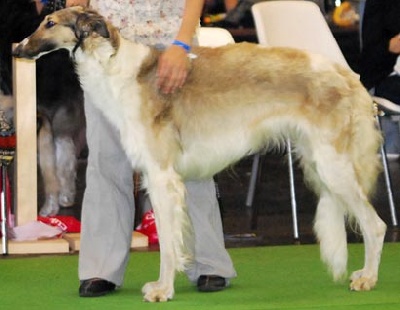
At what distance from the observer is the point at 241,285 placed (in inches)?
212

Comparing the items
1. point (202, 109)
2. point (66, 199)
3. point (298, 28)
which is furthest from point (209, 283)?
point (66, 199)

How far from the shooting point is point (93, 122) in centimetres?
507

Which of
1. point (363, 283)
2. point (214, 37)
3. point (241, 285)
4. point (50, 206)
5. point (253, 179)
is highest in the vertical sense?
point (214, 37)

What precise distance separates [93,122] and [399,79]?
317cm

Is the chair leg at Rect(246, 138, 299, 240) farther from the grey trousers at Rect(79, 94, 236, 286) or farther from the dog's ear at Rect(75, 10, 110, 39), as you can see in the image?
the dog's ear at Rect(75, 10, 110, 39)

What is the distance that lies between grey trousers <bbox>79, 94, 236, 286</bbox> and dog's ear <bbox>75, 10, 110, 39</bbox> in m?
0.30

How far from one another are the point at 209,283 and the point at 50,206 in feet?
9.30

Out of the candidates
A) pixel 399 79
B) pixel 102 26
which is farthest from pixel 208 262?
pixel 399 79

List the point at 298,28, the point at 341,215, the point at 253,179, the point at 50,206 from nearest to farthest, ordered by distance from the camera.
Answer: the point at 341,215 < the point at 298,28 < the point at 50,206 < the point at 253,179

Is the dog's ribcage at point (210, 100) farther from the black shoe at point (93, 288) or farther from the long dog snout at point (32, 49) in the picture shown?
the black shoe at point (93, 288)

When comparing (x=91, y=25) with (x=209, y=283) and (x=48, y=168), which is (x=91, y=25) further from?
(x=48, y=168)

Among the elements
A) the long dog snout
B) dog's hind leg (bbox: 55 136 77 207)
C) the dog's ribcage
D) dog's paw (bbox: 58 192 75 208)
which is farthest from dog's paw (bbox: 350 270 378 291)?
dog's paw (bbox: 58 192 75 208)

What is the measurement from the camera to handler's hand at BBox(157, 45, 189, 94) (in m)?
4.85

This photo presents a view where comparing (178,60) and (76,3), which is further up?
(76,3)
